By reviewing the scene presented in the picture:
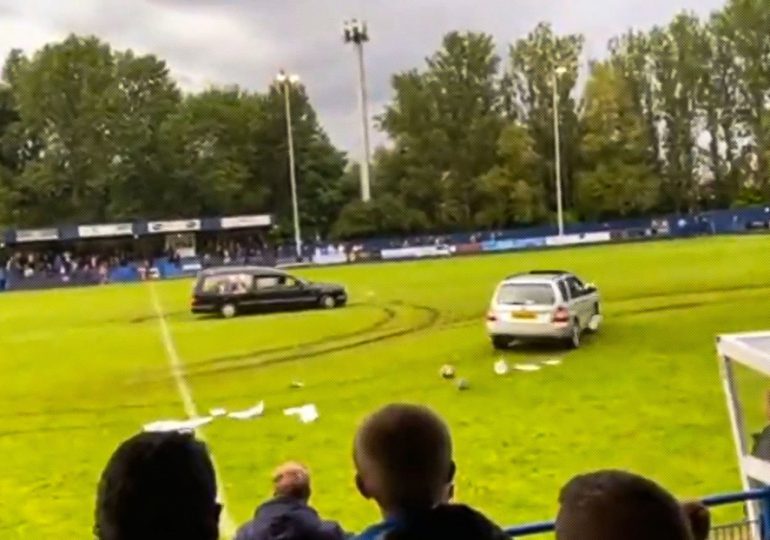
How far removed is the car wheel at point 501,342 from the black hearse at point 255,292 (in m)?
2.04

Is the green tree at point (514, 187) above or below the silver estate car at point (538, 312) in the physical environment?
above

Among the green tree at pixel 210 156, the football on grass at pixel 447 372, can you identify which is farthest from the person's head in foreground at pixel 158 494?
the green tree at pixel 210 156

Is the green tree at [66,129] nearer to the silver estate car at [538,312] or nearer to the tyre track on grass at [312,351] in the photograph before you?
the tyre track on grass at [312,351]

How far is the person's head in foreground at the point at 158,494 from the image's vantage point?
0.93 m

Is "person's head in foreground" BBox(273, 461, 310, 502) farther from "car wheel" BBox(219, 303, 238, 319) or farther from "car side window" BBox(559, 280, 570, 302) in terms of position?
"car wheel" BBox(219, 303, 238, 319)

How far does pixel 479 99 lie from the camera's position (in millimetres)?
9023

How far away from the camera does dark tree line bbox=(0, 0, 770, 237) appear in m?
8.00

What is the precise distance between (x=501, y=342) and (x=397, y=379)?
2.21ft

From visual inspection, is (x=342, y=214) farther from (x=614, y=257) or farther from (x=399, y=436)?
(x=399, y=436)

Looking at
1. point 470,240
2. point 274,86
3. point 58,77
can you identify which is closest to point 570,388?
point 470,240

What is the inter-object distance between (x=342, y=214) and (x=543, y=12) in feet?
7.11

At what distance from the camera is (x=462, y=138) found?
8.54 metres

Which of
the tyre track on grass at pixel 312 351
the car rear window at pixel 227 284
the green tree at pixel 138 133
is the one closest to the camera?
the tyre track on grass at pixel 312 351

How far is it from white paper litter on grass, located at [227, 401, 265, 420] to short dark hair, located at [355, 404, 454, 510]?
4081 millimetres
